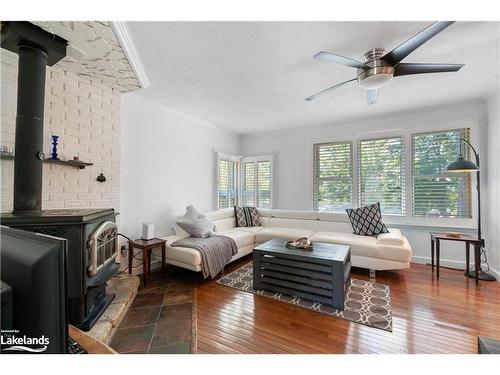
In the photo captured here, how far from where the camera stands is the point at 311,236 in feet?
11.8

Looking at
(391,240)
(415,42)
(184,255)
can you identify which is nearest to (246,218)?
(184,255)

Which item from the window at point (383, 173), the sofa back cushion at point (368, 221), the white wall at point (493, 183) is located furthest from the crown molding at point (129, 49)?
the white wall at point (493, 183)

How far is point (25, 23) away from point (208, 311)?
2.73 m

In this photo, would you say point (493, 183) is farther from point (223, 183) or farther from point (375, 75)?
point (223, 183)

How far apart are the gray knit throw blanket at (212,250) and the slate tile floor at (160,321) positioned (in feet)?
0.95

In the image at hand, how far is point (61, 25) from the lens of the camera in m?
1.57

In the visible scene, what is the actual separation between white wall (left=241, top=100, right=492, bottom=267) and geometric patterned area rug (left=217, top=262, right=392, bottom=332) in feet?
4.94

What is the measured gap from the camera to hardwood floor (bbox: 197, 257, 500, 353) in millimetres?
1624

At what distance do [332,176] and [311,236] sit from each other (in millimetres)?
1470

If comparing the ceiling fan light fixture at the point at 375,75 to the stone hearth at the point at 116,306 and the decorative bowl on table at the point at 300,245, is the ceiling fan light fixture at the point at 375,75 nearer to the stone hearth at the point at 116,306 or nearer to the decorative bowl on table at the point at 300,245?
the decorative bowl on table at the point at 300,245

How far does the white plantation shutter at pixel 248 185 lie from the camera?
5.24 m

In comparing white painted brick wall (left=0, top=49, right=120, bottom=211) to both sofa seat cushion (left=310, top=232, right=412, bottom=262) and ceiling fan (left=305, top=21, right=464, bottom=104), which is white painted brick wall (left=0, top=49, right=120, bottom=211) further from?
sofa seat cushion (left=310, top=232, right=412, bottom=262)

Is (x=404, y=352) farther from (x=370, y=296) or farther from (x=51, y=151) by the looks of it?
(x=51, y=151)

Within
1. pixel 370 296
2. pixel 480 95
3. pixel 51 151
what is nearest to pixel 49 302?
pixel 51 151
